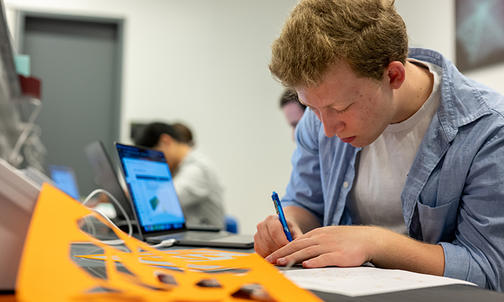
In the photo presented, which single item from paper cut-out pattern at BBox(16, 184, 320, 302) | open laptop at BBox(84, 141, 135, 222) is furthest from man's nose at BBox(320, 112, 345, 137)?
open laptop at BBox(84, 141, 135, 222)

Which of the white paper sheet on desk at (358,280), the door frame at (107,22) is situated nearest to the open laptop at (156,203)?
the white paper sheet on desk at (358,280)

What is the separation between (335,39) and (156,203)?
33.0 inches

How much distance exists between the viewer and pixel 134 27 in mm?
4969

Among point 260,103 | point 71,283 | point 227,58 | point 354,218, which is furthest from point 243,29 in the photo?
point 71,283

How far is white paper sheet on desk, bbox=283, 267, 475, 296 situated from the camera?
2.17 feet

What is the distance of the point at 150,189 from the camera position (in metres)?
1.55

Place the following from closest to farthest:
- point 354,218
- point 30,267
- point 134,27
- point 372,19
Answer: point 30,267, point 372,19, point 354,218, point 134,27

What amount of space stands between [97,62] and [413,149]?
4.33 metres

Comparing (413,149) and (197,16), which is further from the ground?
(197,16)

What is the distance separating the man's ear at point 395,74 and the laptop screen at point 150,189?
0.76 metres

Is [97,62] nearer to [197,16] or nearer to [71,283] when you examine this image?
[197,16]

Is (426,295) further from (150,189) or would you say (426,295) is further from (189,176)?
(189,176)

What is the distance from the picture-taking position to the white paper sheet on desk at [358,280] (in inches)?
26.1

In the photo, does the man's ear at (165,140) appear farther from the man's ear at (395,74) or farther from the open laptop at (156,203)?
the man's ear at (395,74)
